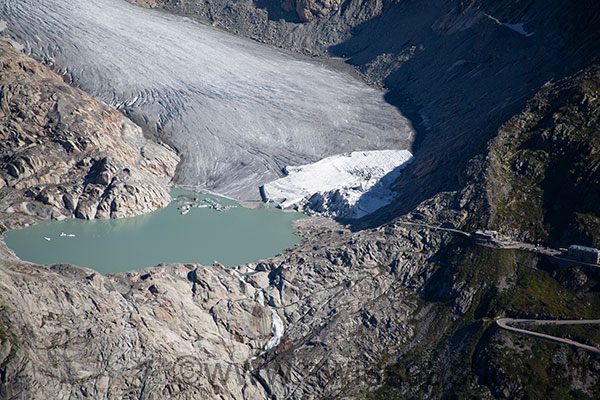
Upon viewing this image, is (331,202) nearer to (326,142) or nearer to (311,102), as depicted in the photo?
(326,142)

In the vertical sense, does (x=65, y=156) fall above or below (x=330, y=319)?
below

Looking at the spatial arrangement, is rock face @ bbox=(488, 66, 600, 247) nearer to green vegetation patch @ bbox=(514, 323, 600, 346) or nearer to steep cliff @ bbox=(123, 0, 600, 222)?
steep cliff @ bbox=(123, 0, 600, 222)

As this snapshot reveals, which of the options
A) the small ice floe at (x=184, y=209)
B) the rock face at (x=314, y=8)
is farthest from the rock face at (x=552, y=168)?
the rock face at (x=314, y=8)

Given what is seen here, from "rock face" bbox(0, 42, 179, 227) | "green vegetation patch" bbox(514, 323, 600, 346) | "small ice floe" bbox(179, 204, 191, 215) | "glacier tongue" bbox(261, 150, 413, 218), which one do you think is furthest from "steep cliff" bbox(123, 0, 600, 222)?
"rock face" bbox(0, 42, 179, 227)

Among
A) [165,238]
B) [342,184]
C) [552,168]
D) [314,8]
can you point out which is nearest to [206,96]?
[342,184]

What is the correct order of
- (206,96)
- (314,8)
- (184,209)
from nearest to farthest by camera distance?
(184,209) → (206,96) → (314,8)

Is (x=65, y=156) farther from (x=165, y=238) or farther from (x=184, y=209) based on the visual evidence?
(x=165, y=238)

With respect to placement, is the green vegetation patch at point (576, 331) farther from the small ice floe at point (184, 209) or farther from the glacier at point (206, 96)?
the glacier at point (206, 96)
